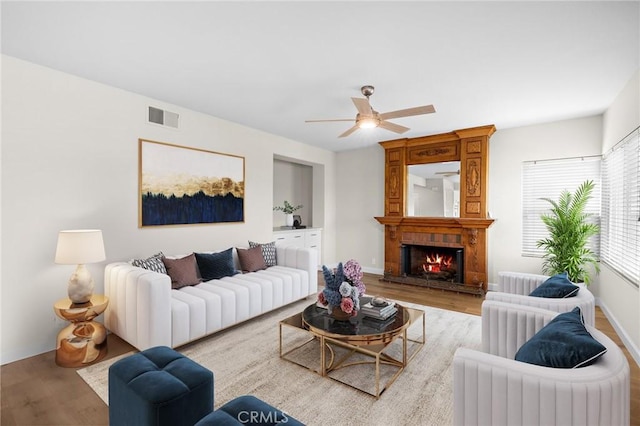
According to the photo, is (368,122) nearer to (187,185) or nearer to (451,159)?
(187,185)

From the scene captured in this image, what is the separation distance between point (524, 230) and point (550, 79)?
255cm

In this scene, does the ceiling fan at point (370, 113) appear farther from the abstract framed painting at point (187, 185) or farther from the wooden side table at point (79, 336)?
the wooden side table at point (79, 336)

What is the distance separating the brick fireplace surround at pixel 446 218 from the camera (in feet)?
16.5

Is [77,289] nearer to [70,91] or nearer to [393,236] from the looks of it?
[70,91]

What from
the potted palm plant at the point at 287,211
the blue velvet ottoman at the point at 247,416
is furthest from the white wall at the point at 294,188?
the blue velvet ottoman at the point at 247,416

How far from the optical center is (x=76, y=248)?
2.69 m

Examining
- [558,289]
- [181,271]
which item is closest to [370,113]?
[558,289]

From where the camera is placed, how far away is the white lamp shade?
267 cm

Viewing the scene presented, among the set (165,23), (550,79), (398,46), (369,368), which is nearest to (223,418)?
(369,368)

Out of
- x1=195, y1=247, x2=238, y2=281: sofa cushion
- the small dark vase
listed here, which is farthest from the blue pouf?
x1=195, y1=247, x2=238, y2=281: sofa cushion

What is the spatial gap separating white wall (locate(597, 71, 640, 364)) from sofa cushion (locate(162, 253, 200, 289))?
4357mm

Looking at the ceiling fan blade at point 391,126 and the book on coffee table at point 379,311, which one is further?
the ceiling fan blade at point 391,126

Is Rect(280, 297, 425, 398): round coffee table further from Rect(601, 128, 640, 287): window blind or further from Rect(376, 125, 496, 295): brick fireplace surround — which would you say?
Rect(376, 125, 496, 295): brick fireplace surround

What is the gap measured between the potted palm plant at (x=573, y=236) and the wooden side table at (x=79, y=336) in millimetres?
5258
